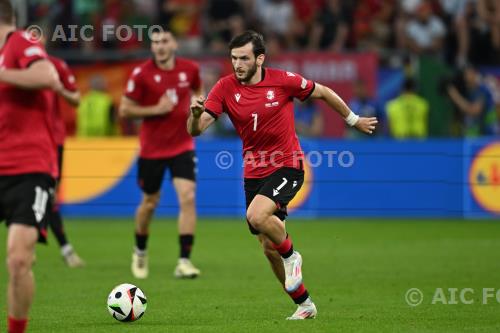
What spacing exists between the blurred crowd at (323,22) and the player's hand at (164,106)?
10.1 meters

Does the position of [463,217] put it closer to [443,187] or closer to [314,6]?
[443,187]

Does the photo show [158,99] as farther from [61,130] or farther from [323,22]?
[323,22]

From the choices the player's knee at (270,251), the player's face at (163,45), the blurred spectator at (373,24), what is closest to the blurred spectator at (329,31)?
the blurred spectator at (373,24)

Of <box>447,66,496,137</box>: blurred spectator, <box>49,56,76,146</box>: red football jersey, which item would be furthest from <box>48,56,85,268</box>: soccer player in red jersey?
<box>447,66,496,137</box>: blurred spectator

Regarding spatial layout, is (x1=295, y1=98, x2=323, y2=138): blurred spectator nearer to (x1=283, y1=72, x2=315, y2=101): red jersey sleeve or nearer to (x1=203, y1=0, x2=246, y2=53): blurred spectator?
(x1=203, y1=0, x2=246, y2=53): blurred spectator

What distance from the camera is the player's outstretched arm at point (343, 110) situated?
32.8 ft

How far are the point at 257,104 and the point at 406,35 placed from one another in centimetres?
1534

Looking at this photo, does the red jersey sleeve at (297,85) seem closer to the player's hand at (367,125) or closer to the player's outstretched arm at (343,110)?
the player's outstretched arm at (343,110)

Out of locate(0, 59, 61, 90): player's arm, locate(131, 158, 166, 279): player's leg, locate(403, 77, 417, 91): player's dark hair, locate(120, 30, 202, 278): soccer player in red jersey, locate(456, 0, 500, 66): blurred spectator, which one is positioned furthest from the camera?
locate(456, 0, 500, 66): blurred spectator

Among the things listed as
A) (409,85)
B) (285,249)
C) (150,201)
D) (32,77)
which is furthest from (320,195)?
(32,77)

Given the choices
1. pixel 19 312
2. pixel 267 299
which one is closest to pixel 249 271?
pixel 267 299

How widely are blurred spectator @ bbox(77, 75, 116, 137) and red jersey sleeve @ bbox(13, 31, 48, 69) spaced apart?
49.1ft

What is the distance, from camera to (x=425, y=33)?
81.6 ft

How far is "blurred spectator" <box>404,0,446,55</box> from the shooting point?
24766 mm
